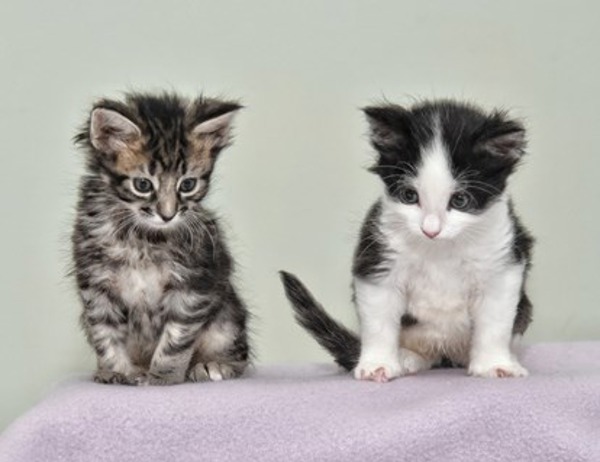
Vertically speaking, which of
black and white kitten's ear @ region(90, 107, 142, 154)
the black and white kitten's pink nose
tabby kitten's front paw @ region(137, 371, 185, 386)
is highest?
black and white kitten's ear @ region(90, 107, 142, 154)

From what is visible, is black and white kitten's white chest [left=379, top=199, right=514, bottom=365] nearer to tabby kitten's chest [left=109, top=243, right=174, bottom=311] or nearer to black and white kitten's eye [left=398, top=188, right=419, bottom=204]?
black and white kitten's eye [left=398, top=188, right=419, bottom=204]

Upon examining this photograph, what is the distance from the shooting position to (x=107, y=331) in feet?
→ 5.86

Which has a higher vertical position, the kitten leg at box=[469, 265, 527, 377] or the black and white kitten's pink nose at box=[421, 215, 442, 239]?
the black and white kitten's pink nose at box=[421, 215, 442, 239]

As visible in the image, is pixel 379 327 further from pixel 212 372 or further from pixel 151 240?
pixel 151 240

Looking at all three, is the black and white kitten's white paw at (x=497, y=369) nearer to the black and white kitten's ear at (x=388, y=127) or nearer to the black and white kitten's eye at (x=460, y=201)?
the black and white kitten's eye at (x=460, y=201)

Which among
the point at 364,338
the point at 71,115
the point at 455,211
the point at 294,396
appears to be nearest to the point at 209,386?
the point at 294,396

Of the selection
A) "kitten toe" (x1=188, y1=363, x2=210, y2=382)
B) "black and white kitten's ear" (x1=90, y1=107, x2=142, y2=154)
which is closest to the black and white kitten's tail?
"kitten toe" (x1=188, y1=363, x2=210, y2=382)

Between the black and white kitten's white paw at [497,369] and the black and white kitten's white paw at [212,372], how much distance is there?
47 cm

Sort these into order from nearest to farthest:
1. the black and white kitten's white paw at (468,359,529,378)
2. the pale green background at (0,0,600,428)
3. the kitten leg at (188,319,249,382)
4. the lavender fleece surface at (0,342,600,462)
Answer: the lavender fleece surface at (0,342,600,462) → the black and white kitten's white paw at (468,359,529,378) → the kitten leg at (188,319,249,382) → the pale green background at (0,0,600,428)

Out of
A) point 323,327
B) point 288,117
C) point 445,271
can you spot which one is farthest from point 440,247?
point 288,117

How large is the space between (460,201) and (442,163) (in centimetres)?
7

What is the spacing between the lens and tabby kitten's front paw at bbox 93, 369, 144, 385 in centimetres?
173

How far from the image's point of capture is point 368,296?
5.88ft

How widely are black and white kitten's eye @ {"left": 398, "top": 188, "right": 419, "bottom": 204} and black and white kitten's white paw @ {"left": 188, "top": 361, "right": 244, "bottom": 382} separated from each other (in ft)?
1.63
